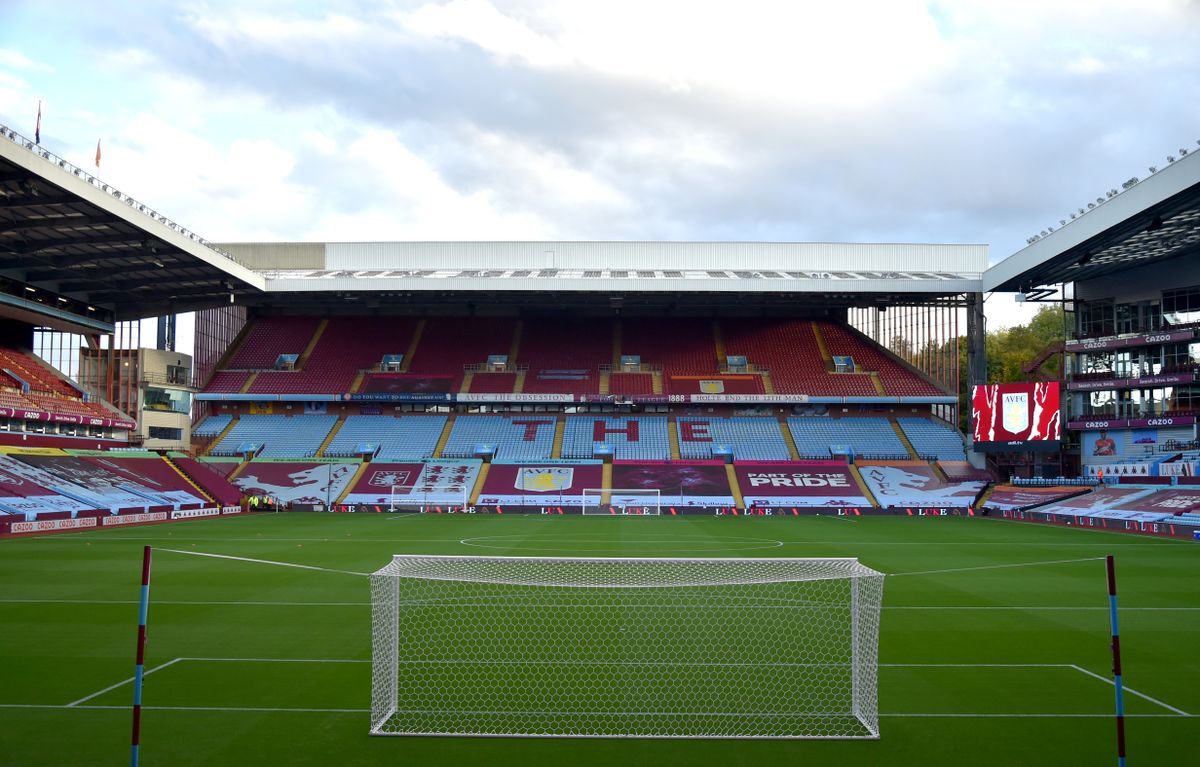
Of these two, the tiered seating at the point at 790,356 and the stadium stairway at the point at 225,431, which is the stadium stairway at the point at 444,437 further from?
the tiered seating at the point at 790,356

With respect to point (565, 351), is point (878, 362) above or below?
below

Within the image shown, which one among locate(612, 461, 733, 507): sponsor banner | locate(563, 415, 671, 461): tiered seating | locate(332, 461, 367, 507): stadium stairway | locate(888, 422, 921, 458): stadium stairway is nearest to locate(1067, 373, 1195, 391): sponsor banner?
locate(888, 422, 921, 458): stadium stairway

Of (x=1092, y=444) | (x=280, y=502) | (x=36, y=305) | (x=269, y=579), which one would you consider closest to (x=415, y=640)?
(x=269, y=579)

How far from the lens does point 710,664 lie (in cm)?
1133

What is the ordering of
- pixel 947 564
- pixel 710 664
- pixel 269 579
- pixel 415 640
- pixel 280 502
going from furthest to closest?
pixel 280 502, pixel 947 564, pixel 269 579, pixel 415 640, pixel 710 664

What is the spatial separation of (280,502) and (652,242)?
3052 centimetres

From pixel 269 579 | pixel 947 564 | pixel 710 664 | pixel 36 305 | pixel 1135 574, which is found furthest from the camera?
pixel 36 305

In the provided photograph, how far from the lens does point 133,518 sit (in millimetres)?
34562

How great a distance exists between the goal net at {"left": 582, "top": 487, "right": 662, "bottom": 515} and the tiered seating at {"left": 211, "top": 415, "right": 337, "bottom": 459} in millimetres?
18120

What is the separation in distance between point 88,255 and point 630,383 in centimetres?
3218

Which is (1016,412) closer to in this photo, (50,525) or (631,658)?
(631,658)

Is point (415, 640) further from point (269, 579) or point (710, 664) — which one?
point (269, 579)

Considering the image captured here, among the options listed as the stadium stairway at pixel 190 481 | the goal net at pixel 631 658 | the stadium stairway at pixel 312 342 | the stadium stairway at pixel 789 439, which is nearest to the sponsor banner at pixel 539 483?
the stadium stairway at pixel 789 439

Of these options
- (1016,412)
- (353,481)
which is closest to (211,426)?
(353,481)
